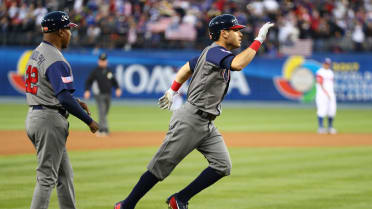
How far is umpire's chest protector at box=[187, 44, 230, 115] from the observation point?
304 inches

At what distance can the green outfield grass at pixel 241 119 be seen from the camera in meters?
23.2

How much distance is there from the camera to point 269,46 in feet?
111

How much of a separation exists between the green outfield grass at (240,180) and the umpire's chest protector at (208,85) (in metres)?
1.91

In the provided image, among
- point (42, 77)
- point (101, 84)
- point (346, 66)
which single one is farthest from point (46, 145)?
point (346, 66)

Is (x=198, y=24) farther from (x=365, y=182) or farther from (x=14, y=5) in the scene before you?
(x=365, y=182)

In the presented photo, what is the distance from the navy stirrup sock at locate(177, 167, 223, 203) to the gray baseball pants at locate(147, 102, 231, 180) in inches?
2.9

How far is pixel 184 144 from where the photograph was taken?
25.7 ft

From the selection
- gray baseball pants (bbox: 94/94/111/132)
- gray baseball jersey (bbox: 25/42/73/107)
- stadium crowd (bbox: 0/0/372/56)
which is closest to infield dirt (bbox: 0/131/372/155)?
gray baseball pants (bbox: 94/94/111/132)

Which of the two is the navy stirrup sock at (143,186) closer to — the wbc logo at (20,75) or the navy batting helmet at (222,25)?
the navy batting helmet at (222,25)

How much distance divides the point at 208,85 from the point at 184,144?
709 millimetres

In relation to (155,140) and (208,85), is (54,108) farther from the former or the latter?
(155,140)

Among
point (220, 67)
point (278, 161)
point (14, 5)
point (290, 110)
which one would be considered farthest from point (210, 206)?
point (14, 5)

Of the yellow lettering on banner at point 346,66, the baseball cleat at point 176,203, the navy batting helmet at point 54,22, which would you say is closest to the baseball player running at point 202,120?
the baseball cleat at point 176,203

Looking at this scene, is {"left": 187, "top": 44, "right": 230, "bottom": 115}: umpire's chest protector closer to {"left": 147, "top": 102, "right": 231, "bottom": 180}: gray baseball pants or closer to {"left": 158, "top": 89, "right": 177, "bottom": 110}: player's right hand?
{"left": 147, "top": 102, "right": 231, "bottom": 180}: gray baseball pants
